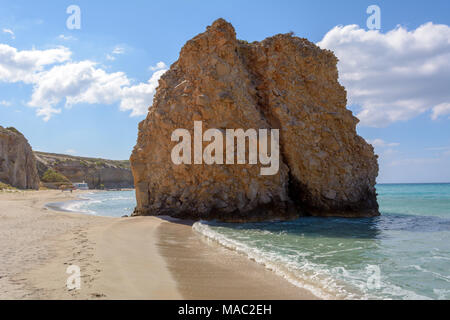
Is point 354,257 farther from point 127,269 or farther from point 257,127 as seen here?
point 257,127

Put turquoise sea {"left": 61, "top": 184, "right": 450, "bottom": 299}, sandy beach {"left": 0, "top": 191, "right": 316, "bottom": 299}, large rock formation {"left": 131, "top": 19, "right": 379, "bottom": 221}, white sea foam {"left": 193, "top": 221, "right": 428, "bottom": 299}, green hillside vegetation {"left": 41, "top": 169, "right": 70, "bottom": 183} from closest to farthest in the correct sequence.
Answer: sandy beach {"left": 0, "top": 191, "right": 316, "bottom": 299} → white sea foam {"left": 193, "top": 221, "right": 428, "bottom": 299} → turquoise sea {"left": 61, "top": 184, "right": 450, "bottom": 299} → large rock formation {"left": 131, "top": 19, "right": 379, "bottom": 221} → green hillside vegetation {"left": 41, "top": 169, "right": 70, "bottom": 183}

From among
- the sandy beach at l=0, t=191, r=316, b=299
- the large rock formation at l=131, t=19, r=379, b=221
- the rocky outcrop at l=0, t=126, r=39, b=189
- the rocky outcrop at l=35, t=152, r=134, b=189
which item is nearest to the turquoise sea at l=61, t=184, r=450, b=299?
the sandy beach at l=0, t=191, r=316, b=299

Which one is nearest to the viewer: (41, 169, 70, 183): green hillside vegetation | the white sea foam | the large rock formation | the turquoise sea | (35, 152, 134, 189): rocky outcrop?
the white sea foam

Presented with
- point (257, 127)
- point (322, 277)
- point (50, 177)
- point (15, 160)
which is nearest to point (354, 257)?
point (322, 277)

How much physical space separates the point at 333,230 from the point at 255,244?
4.53 metres

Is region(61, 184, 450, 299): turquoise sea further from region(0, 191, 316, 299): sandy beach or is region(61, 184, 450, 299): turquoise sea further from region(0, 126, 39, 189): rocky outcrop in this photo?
region(0, 126, 39, 189): rocky outcrop

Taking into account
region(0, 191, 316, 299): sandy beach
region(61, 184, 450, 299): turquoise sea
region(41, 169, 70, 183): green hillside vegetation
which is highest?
region(41, 169, 70, 183): green hillside vegetation

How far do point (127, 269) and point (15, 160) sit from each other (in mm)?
46247

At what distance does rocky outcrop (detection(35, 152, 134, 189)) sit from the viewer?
74.0 m

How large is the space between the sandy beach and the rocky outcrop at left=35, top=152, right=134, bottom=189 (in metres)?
68.0

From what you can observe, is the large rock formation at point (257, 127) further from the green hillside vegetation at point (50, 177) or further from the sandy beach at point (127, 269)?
the green hillside vegetation at point (50, 177)

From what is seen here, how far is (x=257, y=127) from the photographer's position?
16.4 meters

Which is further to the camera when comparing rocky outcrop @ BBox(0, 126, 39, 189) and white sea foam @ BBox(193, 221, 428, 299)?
rocky outcrop @ BBox(0, 126, 39, 189)
